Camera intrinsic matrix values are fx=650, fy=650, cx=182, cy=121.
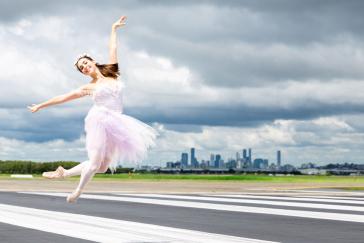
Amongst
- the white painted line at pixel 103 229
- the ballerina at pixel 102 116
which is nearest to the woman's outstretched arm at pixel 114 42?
the ballerina at pixel 102 116

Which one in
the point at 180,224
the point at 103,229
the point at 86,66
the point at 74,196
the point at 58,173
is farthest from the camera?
the point at 180,224

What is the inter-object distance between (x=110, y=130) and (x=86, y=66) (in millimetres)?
790

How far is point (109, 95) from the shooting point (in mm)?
7027

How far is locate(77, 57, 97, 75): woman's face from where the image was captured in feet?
22.9

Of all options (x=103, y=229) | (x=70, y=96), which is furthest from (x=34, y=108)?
(x=103, y=229)

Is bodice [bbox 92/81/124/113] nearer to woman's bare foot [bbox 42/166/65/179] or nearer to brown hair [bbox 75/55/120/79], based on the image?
brown hair [bbox 75/55/120/79]

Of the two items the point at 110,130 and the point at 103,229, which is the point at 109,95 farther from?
the point at 103,229

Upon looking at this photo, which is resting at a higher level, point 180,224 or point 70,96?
point 70,96

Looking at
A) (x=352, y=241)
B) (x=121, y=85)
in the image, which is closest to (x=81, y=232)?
(x=352, y=241)

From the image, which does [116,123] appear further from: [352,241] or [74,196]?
[352,241]

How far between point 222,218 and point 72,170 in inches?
362

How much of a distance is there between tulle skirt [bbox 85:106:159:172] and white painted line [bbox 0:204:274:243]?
3338 millimetres

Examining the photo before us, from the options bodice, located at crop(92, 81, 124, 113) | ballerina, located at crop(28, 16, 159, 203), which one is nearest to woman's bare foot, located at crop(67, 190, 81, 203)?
ballerina, located at crop(28, 16, 159, 203)

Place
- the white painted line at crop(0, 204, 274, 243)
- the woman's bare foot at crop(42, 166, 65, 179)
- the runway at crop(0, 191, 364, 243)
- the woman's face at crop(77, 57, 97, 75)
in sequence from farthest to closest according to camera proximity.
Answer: the runway at crop(0, 191, 364, 243)
the white painted line at crop(0, 204, 274, 243)
the woman's bare foot at crop(42, 166, 65, 179)
the woman's face at crop(77, 57, 97, 75)
